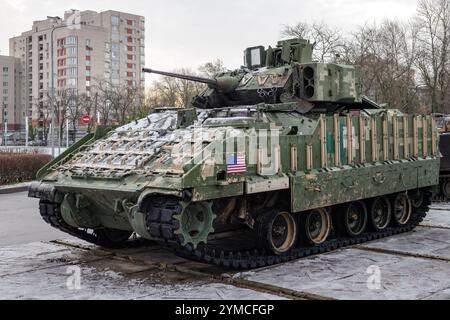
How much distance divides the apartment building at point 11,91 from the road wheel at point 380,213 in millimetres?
97546

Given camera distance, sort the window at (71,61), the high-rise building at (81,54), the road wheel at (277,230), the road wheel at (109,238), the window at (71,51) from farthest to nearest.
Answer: the window at (71,61), the high-rise building at (81,54), the window at (71,51), the road wheel at (109,238), the road wheel at (277,230)

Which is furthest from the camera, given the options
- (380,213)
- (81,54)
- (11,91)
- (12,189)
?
(11,91)

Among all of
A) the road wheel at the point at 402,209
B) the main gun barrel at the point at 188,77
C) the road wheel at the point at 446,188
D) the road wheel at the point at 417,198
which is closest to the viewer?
the main gun barrel at the point at 188,77

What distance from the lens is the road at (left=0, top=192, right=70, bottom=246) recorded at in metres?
13.0

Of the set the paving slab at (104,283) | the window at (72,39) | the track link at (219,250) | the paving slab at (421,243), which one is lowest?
the paving slab at (104,283)

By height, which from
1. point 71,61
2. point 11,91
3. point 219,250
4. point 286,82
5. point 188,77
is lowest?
point 219,250

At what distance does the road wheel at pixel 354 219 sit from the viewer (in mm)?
12117

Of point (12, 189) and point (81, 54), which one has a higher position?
point (81, 54)

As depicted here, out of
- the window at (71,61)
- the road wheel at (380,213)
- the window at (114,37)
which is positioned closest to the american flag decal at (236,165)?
the road wheel at (380,213)

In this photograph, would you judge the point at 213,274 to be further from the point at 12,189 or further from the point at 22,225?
the point at 12,189

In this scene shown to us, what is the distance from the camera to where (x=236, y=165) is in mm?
9367

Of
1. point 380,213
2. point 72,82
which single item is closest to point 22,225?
point 380,213

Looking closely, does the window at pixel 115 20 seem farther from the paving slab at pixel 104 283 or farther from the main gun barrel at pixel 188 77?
the paving slab at pixel 104 283

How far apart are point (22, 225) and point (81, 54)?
79.0 metres
